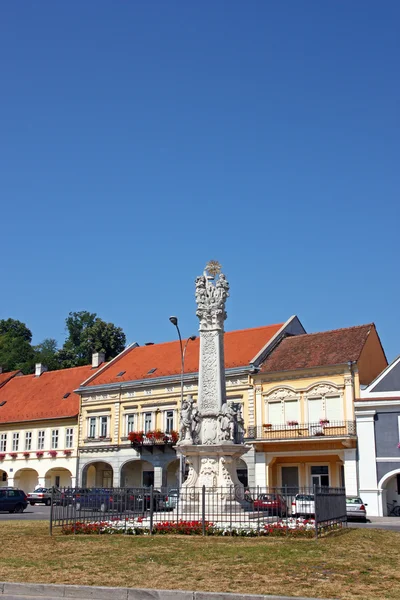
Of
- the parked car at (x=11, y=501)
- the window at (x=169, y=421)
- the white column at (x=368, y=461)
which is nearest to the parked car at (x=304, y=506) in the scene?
the white column at (x=368, y=461)

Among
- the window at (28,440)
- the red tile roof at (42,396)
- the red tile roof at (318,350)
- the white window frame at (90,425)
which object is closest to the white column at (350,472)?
the red tile roof at (318,350)

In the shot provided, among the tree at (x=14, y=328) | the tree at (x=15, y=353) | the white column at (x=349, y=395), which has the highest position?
the tree at (x=14, y=328)

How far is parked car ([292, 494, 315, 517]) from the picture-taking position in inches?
770

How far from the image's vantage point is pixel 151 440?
42.8 metres

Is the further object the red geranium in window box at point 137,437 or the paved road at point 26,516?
the red geranium in window box at point 137,437

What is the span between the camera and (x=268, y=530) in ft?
53.5

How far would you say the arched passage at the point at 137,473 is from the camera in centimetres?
4449

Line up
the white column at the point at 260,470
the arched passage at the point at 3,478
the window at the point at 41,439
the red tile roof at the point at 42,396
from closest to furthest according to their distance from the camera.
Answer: the white column at the point at 260,470, the window at the point at 41,439, the red tile roof at the point at 42,396, the arched passage at the point at 3,478

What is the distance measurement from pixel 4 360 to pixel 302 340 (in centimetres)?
3616

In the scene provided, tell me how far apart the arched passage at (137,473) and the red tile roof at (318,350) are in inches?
420

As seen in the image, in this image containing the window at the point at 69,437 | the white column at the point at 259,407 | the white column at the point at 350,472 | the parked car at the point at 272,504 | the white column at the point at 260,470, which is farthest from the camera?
the window at the point at 69,437

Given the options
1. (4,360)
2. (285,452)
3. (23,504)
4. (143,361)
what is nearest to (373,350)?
(285,452)

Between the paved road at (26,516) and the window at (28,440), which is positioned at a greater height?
the window at (28,440)

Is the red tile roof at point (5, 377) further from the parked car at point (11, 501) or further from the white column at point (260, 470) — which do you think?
the white column at point (260, 470)
